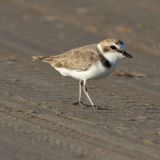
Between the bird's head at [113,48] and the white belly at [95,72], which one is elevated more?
the bird's head at [113,48]

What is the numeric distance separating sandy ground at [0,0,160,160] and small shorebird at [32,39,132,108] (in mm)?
459

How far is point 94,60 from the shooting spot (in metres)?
10.5

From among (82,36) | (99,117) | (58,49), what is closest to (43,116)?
(99,117)

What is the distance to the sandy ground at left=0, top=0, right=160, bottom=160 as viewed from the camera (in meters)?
8.35

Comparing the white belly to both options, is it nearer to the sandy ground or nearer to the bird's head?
the bird's head

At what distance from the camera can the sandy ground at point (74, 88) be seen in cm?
835

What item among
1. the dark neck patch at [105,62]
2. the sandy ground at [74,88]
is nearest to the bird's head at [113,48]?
the dark neck patch at [105,62]

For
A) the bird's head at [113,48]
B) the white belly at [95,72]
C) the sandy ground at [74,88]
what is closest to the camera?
the sandy ground at [74,88]

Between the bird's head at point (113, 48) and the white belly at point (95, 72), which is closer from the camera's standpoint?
the white belly at point (95, 72)

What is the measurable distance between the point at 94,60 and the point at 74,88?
1776 millimetres

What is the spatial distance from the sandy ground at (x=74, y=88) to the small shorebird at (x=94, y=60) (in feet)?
1.51

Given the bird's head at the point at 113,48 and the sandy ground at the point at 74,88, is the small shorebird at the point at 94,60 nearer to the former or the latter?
the bird's head at the point at 113,48

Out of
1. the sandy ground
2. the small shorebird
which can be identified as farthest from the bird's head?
the sandy ground

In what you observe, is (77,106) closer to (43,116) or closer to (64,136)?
(43,116)
